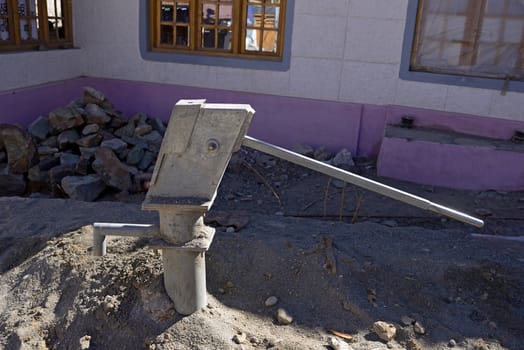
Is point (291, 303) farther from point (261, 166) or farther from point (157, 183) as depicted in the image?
point (261, 166)

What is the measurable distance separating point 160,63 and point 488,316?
523 cm

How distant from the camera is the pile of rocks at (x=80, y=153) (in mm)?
5461

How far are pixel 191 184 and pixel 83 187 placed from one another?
10.4 feet

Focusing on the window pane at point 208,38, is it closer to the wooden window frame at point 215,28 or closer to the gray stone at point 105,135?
the wooden window frame at point 215,28

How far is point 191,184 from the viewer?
240 centimetres

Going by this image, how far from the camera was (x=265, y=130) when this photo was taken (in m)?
6.75

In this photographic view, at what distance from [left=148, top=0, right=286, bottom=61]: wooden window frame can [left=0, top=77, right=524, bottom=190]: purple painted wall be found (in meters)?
0.49

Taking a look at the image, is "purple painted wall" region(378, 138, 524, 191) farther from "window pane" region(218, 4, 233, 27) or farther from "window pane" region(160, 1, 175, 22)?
"window pane" region(160, 1, 175, 22)

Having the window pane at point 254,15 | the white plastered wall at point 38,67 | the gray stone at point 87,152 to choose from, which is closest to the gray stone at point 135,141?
the gray stone at point 87,152

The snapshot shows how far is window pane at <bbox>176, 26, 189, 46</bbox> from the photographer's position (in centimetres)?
679

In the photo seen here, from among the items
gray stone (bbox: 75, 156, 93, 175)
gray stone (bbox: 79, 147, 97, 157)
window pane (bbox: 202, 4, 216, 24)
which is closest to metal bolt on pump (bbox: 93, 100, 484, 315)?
gray stone (bbox: 75, 156, 93, 175)

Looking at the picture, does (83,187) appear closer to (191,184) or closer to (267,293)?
(267,293)

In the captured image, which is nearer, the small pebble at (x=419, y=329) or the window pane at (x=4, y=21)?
the small pebble at (x=419, y=329)

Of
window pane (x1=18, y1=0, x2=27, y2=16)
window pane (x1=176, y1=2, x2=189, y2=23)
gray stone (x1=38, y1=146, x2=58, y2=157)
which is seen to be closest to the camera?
gray stone (x1=38, y1=146, x2=58, y2=157)
